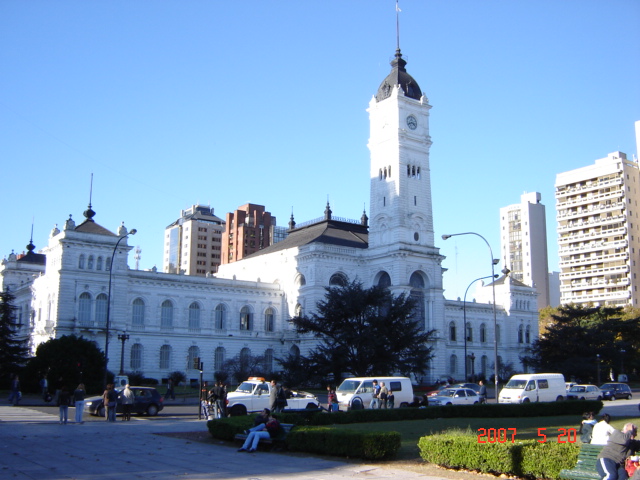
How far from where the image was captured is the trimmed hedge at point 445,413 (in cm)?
2531

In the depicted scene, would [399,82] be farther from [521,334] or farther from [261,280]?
[521,334]

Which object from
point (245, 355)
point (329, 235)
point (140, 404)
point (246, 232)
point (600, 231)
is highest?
point (246, 232)

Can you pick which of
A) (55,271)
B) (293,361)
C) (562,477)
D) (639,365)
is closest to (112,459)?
(562,477)

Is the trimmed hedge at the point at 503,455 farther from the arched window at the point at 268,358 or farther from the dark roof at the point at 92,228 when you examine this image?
the arched window at the point at 268,358

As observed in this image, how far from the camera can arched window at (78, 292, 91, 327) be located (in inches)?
2468

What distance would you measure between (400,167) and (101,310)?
119 ft

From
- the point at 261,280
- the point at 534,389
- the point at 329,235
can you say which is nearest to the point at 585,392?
the point at 534,389

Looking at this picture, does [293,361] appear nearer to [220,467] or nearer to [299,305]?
[299,305]

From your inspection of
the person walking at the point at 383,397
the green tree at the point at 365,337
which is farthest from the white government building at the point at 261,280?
the person walking at the point at 383,397

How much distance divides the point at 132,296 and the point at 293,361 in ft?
78.6

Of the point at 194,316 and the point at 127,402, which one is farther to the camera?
the point at 194,316

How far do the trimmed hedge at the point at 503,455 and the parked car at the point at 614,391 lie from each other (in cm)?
3938

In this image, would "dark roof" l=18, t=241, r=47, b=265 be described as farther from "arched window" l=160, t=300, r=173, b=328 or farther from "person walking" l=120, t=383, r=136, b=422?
"person walking" l=120, t=383, r=136, b=422

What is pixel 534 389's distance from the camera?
41156 mm
